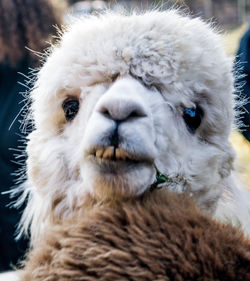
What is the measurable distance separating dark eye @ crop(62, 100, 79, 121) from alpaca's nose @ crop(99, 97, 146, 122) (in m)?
0.31

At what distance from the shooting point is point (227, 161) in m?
1.58

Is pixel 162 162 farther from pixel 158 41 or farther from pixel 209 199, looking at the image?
pixel 158 41

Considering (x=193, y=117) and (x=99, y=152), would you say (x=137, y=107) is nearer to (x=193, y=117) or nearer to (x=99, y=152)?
(x=99, y=152)

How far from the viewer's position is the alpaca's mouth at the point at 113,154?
1150 millimetres

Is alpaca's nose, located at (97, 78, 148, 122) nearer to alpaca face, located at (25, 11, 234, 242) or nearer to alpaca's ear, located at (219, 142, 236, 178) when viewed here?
alpaca face, located at (25, 11, 234, 242)

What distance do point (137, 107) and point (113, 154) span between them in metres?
0.15

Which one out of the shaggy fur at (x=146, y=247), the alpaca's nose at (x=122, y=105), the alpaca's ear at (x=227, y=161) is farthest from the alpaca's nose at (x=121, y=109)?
the alpaca's ear at (x=227, y=161)

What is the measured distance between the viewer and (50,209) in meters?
1.48

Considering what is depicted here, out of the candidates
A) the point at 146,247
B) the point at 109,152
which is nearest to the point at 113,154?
the point at 109,152

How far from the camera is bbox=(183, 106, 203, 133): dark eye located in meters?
1.45

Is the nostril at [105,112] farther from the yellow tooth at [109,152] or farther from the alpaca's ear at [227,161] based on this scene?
the alpaca's ear at [227,161]

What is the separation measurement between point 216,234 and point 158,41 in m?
0.71

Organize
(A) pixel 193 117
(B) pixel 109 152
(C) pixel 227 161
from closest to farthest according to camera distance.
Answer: (B) pixel 109 152 < (A) pixel 193 117 < (C) pixel 227 161

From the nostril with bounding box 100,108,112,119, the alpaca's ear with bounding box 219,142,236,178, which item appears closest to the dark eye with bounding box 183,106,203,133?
the alpaca's ear with bounding box 219,142,236,178
